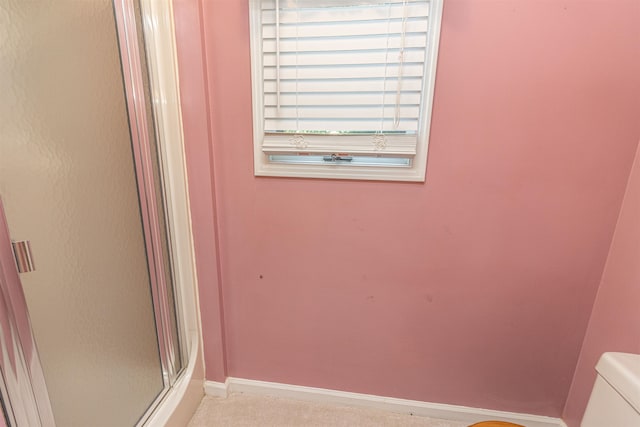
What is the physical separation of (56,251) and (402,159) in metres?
1.13

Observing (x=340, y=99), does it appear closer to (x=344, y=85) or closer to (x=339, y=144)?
(x=344, y=85)

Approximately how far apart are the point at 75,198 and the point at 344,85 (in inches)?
36.3

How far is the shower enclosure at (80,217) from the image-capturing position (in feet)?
2.44

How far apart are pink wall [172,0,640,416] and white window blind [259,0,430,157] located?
95 mm

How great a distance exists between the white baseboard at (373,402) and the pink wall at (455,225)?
0.03 metres

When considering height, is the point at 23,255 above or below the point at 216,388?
above

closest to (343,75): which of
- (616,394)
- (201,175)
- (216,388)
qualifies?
(201,175)

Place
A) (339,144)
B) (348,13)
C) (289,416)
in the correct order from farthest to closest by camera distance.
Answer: (289,416) < (339,144) < (348,13)

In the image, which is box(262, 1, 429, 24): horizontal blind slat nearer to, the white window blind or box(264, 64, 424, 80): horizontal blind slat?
the white window blind

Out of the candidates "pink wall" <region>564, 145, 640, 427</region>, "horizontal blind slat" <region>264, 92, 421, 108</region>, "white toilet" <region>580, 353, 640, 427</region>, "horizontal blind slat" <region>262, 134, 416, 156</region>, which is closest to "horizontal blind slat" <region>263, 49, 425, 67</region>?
"horizontal blind slat" <region>264, 92, 421, 108</region>

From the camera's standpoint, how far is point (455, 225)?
1.21 m

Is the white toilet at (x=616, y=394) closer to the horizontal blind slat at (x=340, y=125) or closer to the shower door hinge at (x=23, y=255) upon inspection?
the horizontal blind slat at (x=340, y=125)

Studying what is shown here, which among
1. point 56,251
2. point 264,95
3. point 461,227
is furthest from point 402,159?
point 56,251

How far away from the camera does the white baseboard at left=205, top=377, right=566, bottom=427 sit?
1.38 m
